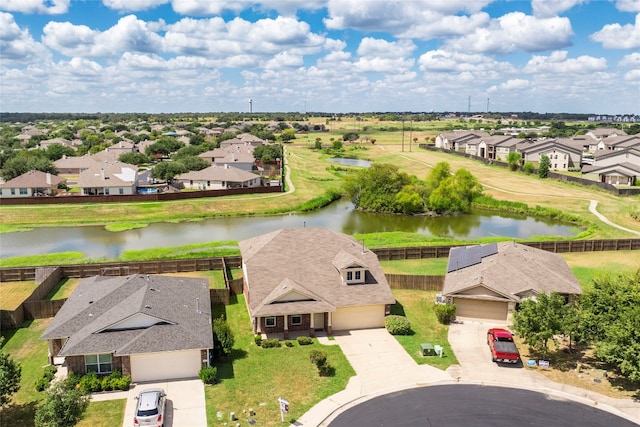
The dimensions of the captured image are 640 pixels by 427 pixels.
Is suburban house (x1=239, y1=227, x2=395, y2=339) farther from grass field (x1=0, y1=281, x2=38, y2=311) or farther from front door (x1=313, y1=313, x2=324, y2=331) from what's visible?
grass field (x1=0, y1=281, x2=38, y2=311)

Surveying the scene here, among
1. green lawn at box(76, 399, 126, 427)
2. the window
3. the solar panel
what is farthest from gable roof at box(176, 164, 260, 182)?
green lawn at box(76, 399, 126, 427)

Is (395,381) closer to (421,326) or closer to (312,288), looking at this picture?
(421,326)

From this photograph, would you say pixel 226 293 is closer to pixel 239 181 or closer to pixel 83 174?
pixel 239 181

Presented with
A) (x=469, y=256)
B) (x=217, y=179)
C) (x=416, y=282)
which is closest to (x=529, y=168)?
(x=217, y=179)

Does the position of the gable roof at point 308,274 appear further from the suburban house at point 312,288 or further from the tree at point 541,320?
the tree at point 541,320

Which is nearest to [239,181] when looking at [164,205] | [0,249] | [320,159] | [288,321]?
[164,205]

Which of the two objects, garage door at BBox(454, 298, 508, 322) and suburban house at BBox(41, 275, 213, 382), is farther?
garage door at BBox(454, 298, 508, 322)
